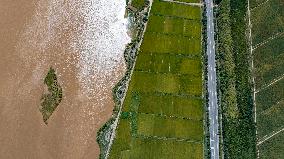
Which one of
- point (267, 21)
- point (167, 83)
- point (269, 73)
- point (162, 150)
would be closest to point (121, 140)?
point (162, 150)

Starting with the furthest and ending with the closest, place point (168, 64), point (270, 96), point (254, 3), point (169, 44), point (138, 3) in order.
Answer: point (138, 3), point (254, 3), point (169, 44), point (168, 64), point (270, 96)

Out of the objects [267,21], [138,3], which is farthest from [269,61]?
[138,3]

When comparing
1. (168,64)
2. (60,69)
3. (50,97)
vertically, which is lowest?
(50,97)

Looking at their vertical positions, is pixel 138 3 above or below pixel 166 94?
above

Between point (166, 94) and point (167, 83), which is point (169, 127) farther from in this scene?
point (167, 83)

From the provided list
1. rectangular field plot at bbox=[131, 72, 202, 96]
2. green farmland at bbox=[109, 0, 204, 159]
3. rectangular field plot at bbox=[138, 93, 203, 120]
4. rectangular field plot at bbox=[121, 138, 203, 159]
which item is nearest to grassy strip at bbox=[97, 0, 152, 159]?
green farmland at bbox=[109, 0, 204, 159]

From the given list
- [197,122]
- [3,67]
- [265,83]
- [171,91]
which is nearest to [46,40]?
[3,67]

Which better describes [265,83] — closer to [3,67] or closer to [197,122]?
[197,122]

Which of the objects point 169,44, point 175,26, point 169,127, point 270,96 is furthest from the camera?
point 175,26

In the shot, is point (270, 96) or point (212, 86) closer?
point (270, 96)
